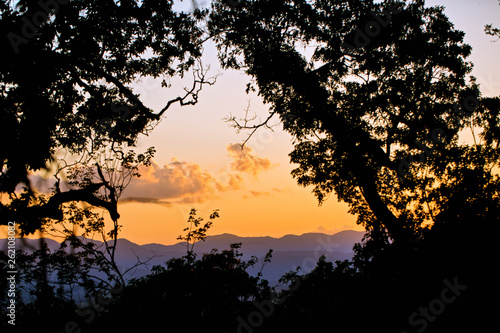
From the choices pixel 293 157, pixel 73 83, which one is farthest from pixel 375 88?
pixel 73 83

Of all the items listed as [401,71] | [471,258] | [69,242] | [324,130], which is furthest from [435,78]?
[69,242]

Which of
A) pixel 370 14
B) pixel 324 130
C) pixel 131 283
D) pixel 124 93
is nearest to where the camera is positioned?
pixel 131 283

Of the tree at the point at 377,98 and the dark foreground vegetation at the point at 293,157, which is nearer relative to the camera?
the dark foreground vegetation at the point at 293,157

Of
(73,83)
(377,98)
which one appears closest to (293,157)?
(377,98)

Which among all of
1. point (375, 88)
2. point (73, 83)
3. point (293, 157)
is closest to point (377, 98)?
point (375, 88)

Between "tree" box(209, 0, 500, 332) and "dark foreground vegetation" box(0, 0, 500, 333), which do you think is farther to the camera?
"tree" box(209, 0, 500, 332)

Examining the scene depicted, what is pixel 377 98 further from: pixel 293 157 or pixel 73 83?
pixel 73 83

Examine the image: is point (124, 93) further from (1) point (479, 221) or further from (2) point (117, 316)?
(1) point (479, 221)

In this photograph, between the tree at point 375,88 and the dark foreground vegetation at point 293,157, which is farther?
the tree at point 375,88

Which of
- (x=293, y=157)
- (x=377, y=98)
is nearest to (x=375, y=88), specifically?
(x=377, y=98)

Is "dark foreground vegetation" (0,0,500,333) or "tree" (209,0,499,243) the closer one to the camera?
"dark foreground vegetation" (0,0,500,333)

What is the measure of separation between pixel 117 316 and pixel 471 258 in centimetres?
819

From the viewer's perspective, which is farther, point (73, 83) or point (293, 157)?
A: point (293, 157)

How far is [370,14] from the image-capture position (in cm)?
1169
